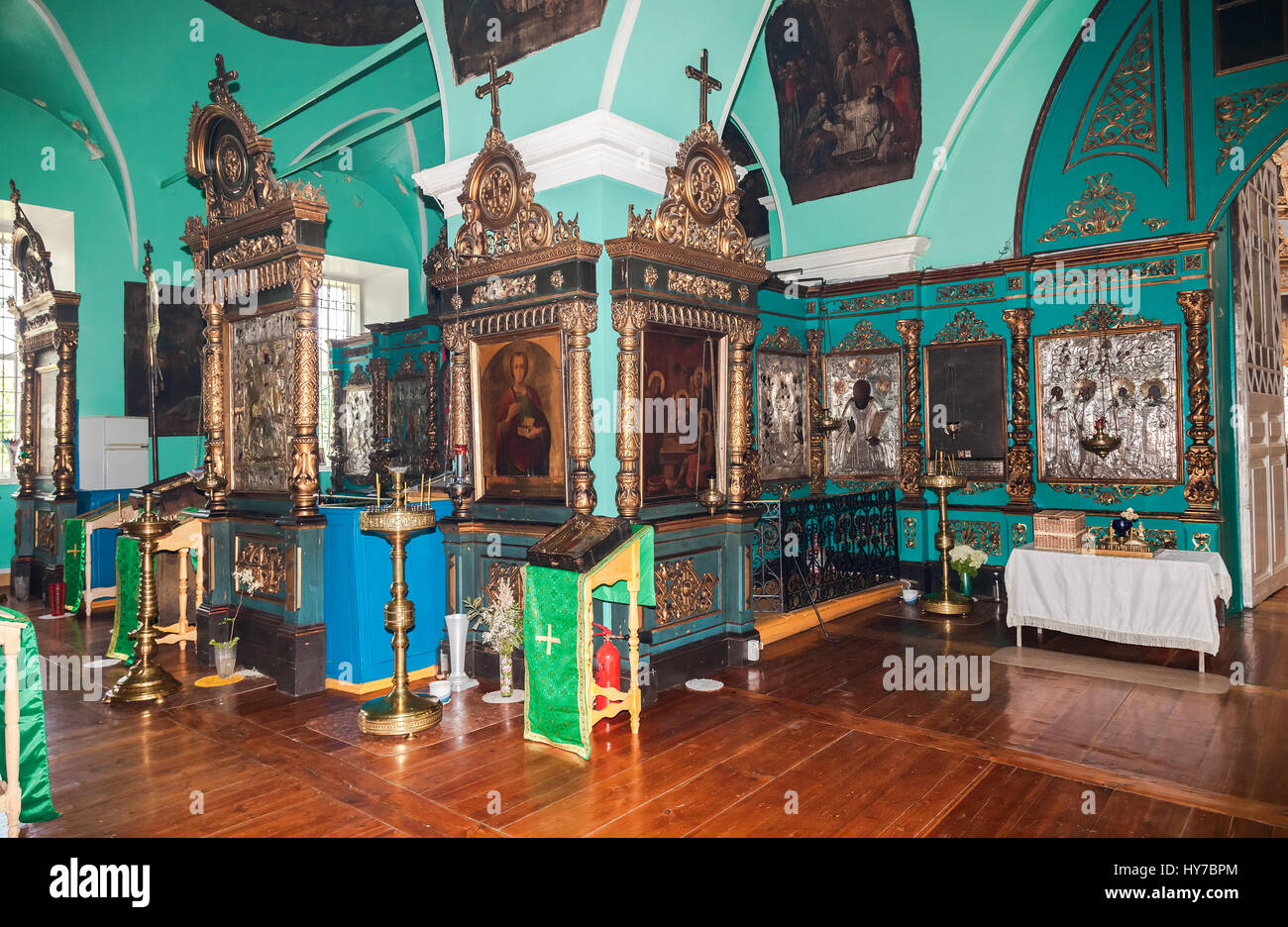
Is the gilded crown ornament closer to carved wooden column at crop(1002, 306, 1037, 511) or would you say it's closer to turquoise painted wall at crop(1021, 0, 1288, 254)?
carved wooden column at crop(1002, 306, 1037, 511)

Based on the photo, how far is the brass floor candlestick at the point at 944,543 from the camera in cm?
807

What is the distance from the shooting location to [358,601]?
18.8ft

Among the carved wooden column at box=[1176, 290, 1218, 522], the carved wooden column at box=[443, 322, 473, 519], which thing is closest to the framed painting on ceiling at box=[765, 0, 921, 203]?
the carved wooden column at box=[1176, 290, 1218, 522]

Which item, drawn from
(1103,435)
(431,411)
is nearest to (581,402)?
(1103,435)

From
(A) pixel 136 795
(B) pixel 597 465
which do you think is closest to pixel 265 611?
(A) pixel 136 795

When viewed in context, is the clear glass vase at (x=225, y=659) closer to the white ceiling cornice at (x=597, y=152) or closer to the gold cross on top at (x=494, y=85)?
the white ceiling cornice at (x=597, y=152)

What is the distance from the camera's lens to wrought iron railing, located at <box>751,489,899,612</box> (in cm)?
764

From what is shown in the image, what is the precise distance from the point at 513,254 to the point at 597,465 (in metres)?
1.69

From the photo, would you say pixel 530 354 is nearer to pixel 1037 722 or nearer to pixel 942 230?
pixel 1037 722

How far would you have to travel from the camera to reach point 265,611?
616 centimetres

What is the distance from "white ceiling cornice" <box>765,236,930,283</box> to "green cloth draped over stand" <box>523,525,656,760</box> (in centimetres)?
641

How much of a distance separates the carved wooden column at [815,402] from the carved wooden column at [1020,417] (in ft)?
7.68

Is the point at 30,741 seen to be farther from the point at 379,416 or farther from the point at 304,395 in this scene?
the point at 379,416

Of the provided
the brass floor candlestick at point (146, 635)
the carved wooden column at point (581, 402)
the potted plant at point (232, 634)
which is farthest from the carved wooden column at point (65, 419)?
the carved wooden column at point (581, 402)
